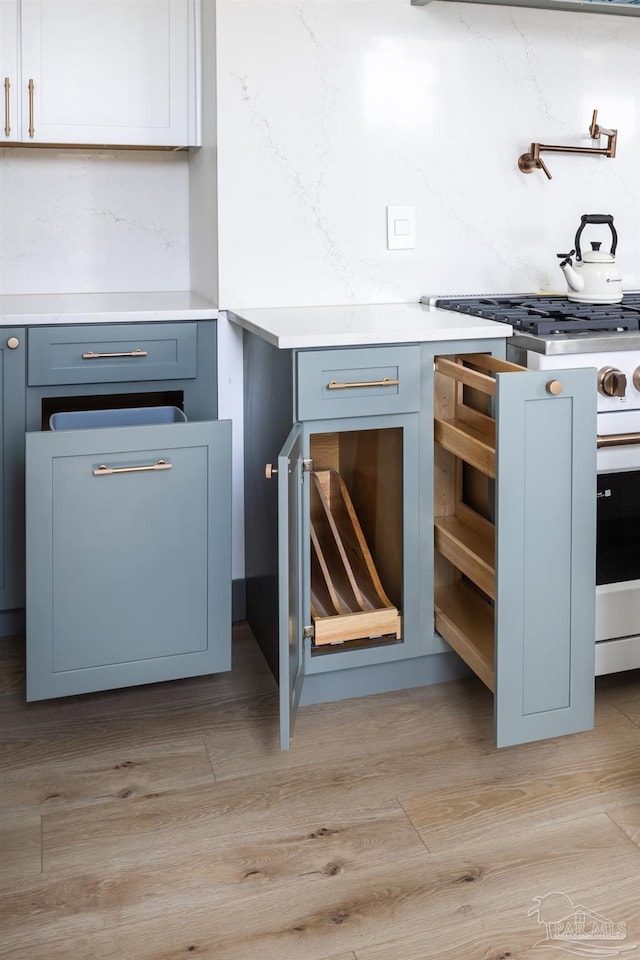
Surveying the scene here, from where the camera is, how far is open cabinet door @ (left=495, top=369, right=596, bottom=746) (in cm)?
171

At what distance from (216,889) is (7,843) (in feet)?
1.37

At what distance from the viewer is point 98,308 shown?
241cm

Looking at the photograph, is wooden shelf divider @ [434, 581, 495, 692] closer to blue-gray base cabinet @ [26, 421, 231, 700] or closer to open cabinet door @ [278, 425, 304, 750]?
open cabinet door @ [278, 425, 304, 750]

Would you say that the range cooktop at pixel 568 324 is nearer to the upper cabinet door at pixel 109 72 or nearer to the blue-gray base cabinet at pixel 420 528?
the blue-gray base cabinet at pixel 420 528

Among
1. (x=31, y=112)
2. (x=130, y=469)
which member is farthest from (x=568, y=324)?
(x=31, y=112)

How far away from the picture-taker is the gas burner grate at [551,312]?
6.60 feet

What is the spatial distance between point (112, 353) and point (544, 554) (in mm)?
1231

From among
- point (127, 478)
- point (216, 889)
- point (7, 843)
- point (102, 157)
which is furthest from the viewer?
point (102, 157)

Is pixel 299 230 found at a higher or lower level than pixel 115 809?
higher

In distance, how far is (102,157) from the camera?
110 inches

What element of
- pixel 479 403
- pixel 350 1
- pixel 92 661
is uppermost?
pixel 350 1

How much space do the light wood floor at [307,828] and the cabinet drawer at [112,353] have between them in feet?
2.65

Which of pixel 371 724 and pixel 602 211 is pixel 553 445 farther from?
pixel 602 211

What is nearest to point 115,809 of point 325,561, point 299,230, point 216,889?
point 216,889
